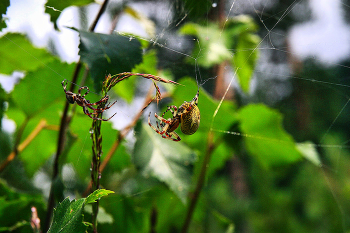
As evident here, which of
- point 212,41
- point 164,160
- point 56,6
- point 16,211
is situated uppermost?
point 212,41

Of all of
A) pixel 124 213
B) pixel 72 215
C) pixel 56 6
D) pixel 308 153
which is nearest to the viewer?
pixel 72 215

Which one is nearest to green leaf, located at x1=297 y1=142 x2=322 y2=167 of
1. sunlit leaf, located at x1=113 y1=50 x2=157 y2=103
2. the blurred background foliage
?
the blurred background foliage

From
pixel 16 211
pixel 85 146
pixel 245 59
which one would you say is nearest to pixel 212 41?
pixel 245 59

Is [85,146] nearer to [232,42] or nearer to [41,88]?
[41,88]

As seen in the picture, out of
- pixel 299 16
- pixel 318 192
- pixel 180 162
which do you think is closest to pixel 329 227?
pixel 318 192

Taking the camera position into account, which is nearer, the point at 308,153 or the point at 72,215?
the point at 72,215

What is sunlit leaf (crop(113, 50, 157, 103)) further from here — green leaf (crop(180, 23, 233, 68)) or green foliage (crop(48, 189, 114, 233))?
green foliage (crop(48, 189, 114, 233))

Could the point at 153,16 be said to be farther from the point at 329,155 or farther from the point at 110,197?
the point at 329,155

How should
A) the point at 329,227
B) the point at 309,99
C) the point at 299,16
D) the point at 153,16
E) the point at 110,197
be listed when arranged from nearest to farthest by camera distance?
the point at 110,197 → the point at 153,16 → the point at 299,16 → the point at 329,227 → the point at 309,99
